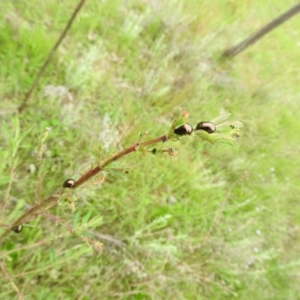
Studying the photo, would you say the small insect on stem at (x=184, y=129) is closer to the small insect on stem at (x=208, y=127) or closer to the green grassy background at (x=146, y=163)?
the small insect on stem at (x=208, y=127)

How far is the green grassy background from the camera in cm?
185

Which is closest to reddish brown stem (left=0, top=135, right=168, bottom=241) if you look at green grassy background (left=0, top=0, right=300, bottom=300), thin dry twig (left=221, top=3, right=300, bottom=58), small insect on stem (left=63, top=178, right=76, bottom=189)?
small insect on stem (left=63, top=178, right=76, bottom=189)

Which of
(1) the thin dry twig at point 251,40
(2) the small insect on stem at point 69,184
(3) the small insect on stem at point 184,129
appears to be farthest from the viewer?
(1) the thin dry twig at point 251,40

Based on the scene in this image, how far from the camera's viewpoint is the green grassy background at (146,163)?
1847 mm

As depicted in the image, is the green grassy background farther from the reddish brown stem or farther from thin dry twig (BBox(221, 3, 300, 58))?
the reddish brown stem

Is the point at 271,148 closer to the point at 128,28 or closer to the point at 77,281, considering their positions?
the point at 128,28

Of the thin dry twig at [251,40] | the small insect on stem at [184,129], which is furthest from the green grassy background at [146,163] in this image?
the small insect on stem at [184,129]

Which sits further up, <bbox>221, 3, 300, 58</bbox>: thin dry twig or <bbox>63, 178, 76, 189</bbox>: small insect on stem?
<bbox>221, 3, 300, 58</bbox>: thin dry twig

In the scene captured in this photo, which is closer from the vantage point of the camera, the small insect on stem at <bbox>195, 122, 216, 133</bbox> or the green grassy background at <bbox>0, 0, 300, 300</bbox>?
the small insect on stem at <bbox>195, 122, 216, 133</bbox>

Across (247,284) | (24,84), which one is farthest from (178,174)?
(24,84)

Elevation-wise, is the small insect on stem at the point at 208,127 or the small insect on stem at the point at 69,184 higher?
the small insect on stem at the point at 208,127

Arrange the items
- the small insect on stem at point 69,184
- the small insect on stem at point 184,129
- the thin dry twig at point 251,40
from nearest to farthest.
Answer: the small insect on stem at point 184,129
the small insect on stem at point 69,184
the thin dry twig at point 251,40

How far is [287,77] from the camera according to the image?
13.1 feet

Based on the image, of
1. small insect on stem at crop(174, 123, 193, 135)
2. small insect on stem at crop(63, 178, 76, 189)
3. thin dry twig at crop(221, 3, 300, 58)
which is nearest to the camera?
small insect on stem at crop(174, 123, 193, 135)
